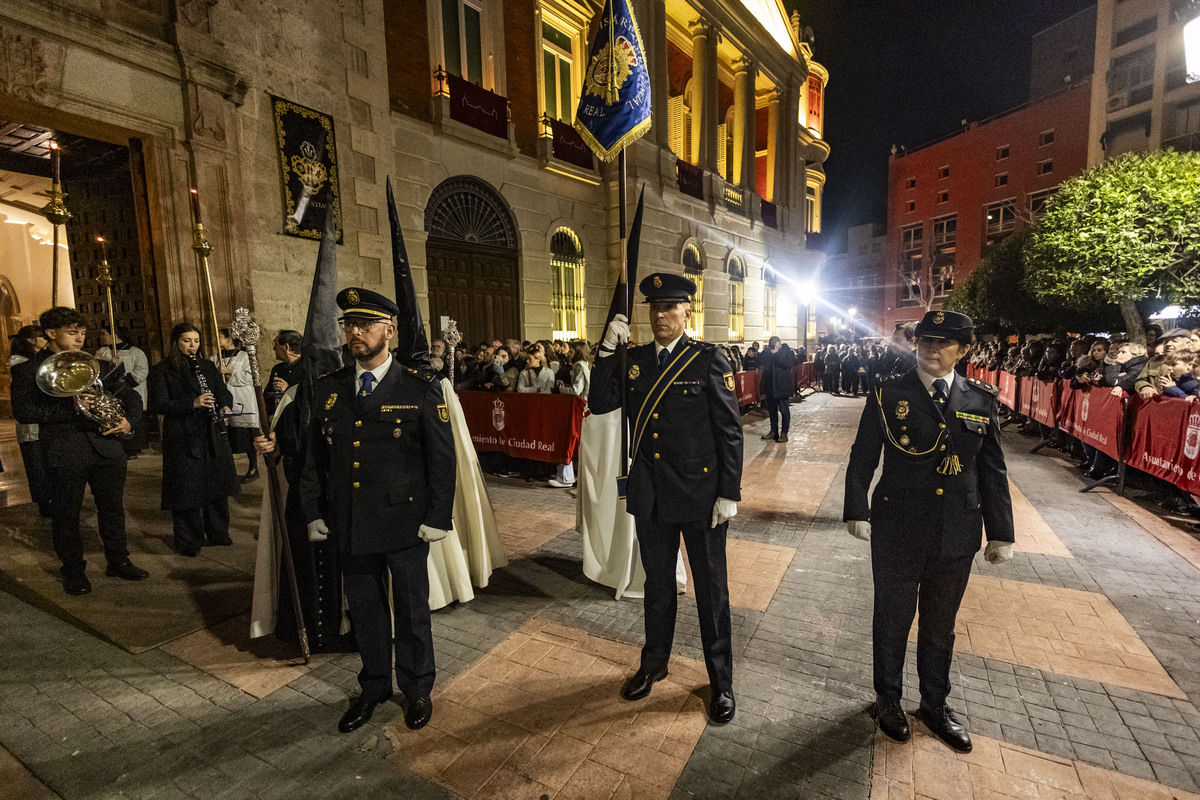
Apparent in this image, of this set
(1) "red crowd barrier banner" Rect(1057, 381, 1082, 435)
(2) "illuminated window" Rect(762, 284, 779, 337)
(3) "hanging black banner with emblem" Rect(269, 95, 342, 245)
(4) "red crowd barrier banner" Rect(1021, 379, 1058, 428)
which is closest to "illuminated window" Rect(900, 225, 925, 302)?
(2) "illuminated window" Rect(762, 284, 779, 337)

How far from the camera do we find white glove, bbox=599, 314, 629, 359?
3.02 m

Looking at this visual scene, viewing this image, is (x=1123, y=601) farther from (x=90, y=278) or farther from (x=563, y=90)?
(x=563, y=90)

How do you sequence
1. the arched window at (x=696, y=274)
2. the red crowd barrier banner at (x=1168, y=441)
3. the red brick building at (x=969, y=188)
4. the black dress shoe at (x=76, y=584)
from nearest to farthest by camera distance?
1. the black dress shoe at (x=76, y=584)
2. the red crowd barrier banner at (x=1168, y=441)
3. the arched window at (x=696, y=274)
4. the red brick building at (x=969, y=188)

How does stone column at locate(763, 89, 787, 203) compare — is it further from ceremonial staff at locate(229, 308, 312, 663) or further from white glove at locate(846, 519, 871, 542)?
ceremonial staff at locate(229, 308, 312, 663)

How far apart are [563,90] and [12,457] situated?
14.9 m

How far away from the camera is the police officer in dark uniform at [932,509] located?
8.43 feet

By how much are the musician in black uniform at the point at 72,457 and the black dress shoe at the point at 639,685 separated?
4.35 meters

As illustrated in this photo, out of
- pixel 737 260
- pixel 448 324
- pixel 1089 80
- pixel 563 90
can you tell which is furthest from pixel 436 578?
pixel 1089 80

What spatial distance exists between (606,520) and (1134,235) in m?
13.7

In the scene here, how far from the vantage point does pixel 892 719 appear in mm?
2717

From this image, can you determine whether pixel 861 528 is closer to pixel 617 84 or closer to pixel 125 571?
pixel 617 84

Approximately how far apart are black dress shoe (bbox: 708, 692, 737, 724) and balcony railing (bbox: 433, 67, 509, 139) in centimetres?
1267

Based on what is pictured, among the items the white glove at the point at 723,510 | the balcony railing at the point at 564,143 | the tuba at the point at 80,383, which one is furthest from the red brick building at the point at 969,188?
the tuba at the point at 80,383

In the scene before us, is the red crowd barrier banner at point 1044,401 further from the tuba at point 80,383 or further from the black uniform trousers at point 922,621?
the tuba at point 80,383
